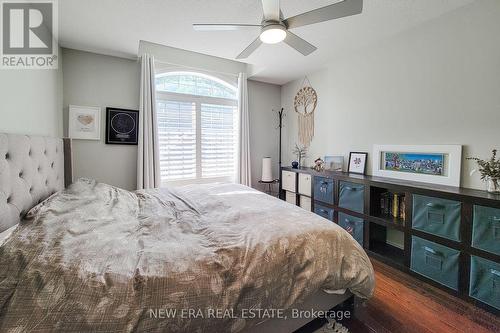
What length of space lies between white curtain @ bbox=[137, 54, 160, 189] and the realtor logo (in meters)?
0.93

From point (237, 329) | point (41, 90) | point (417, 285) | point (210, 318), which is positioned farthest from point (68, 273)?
point (417, 285)

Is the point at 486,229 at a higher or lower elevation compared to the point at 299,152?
lower

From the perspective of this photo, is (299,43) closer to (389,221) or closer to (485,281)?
(389,221)

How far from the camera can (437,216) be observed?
1929 mm

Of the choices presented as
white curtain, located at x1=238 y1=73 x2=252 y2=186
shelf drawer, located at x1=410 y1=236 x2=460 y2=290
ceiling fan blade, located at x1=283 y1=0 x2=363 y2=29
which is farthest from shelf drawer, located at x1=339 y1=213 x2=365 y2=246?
ceiling fan blade, located at x1=283 y1=0 x2=363 y2=29

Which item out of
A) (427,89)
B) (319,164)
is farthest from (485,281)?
(319,164)

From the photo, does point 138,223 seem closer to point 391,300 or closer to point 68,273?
point 68,273

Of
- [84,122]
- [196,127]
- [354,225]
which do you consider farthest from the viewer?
[196,127]

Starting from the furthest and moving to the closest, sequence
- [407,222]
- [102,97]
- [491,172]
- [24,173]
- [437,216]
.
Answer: [102,97] → [407,222] → [437,216] → [491,172] → [24,173]

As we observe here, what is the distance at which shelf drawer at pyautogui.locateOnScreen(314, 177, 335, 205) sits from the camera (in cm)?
289

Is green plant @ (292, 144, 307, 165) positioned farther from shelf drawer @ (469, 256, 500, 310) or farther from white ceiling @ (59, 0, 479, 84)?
shelf drawer @ (469, 256, 500, 310)

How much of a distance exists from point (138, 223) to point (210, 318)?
33.2 inches

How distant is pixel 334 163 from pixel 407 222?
1.30 meters

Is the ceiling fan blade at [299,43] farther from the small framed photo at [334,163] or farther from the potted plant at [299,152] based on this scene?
the potted plant at [299,152]
